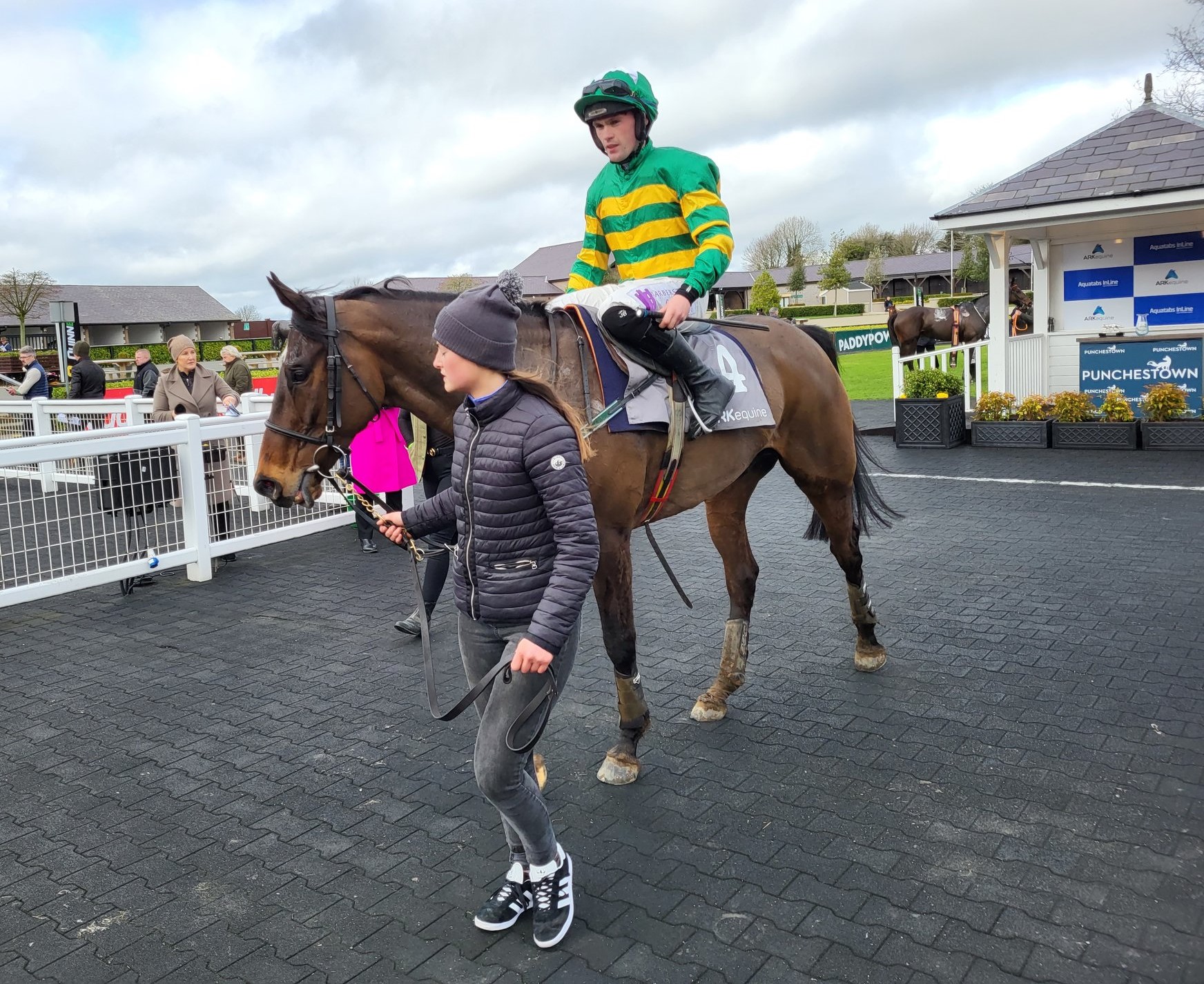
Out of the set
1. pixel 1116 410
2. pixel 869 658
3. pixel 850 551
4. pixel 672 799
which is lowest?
pixel 672 799

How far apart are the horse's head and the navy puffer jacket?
986mm

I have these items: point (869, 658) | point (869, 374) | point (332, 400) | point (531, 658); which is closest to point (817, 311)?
point (869, 374)

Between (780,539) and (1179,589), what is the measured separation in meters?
3.00

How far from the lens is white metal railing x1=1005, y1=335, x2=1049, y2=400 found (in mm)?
13273

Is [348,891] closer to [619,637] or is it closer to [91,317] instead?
[619,637]

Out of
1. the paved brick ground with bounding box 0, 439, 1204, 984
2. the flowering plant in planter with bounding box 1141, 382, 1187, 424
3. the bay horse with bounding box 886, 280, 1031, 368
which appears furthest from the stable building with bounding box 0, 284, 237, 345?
the paved brick ground with bounding box 0, 439, 1204, 984

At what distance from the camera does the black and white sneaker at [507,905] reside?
2.97 m

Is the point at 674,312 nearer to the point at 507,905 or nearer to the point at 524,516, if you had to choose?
the point at 524,516

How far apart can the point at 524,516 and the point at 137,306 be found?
7850 cm

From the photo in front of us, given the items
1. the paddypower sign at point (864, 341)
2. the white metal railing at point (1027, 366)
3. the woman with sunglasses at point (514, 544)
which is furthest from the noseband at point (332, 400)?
the paddypower sign at point (864, 341)

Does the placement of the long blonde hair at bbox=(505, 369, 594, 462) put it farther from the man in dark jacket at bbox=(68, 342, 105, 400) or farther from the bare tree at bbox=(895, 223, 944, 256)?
the bare tree at bbox=(895, 223, 944, 256)

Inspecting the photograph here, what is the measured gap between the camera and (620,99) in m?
3.88

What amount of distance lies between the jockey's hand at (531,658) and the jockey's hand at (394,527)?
32.0 inches

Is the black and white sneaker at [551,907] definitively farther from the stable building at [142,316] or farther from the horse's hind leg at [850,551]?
the stable building at [142,316]
